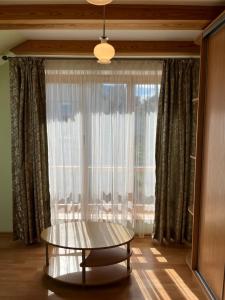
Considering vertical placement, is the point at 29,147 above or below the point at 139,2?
below

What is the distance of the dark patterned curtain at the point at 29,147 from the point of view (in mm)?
3559

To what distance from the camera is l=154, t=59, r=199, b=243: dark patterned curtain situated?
3611 mm

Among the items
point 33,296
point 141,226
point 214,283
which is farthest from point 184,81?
point 33,296

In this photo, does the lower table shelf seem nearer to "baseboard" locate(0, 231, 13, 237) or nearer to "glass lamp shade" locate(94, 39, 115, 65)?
"baseboard" locate(0, 231, 13, 237)

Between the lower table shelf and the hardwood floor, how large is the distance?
0.18 feet

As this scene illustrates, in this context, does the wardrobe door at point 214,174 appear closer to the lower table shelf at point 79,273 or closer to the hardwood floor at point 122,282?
the hardwood floor at point 122,282

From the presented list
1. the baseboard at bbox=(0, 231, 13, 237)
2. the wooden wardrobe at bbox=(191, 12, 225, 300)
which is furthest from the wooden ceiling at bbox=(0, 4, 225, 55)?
the baseboard at bbox=(0, 231, 13, 237)

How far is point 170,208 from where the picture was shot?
3.80 meters

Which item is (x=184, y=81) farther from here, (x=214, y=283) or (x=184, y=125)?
(x=214, y=283)

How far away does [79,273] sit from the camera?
2.93m

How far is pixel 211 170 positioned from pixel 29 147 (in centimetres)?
224

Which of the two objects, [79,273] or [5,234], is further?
[5,234]

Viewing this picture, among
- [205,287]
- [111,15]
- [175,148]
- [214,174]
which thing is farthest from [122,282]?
[111,15]

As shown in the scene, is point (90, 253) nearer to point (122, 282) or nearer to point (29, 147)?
point (122, 282)
